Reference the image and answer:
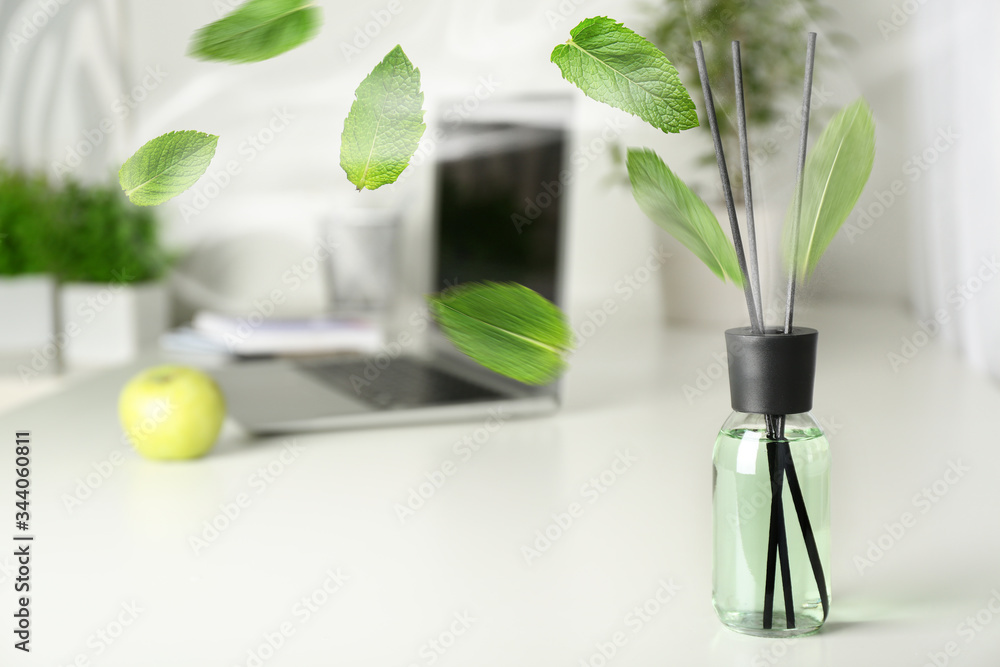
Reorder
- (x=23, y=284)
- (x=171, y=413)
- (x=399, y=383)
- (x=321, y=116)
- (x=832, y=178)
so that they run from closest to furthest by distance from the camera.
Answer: (x=832, y=178), (x=171, y=413), (x=399, y=383), (x=23, y=284), (x=321, y=116)

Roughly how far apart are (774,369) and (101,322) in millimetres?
1241

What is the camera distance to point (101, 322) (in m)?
Result: 1.38

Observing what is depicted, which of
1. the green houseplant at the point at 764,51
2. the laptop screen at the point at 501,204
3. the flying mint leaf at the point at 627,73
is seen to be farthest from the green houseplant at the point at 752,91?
the flying mint leaf at the point at 627,73

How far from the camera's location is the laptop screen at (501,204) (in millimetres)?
1068

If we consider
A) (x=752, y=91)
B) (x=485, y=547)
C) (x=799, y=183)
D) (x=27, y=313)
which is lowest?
(x=485, y=547)

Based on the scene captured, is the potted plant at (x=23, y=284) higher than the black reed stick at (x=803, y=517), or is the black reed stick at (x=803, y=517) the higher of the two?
the potted plant at (x=23, y=284)

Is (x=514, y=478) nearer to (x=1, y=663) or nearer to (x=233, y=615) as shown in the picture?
(x=233, y=615)

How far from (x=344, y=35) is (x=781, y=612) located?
4.78ft

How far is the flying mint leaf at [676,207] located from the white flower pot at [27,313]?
1.16 meters

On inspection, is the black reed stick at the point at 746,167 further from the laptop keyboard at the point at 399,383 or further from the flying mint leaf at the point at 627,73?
the laptop keyboard at the point at 399,383

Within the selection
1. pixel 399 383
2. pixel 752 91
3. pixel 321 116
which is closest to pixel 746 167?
pixel 399 383

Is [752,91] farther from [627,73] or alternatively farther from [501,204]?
[627,73]

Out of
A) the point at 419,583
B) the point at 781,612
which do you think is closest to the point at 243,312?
the point at 419,583

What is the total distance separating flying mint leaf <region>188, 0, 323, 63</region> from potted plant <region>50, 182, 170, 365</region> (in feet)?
3.86
